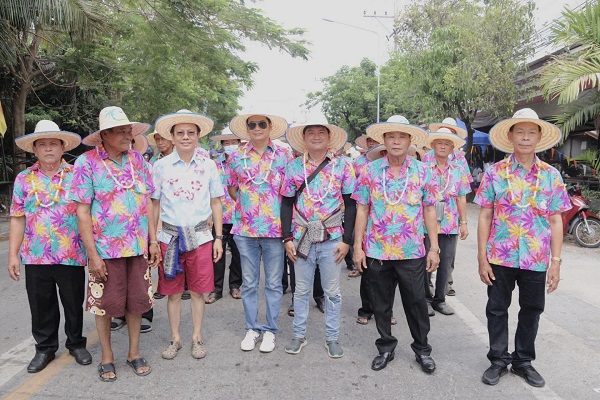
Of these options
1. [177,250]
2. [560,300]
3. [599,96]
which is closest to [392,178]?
[177,250]

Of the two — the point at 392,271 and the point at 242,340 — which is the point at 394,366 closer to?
the point at 392,271

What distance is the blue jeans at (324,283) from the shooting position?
12.3 feet

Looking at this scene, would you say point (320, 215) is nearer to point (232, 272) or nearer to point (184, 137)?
point (184, 137)

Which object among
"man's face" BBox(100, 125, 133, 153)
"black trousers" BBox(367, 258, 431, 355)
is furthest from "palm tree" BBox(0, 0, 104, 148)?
"black trousers" BBox(367, 258, 431, 355)

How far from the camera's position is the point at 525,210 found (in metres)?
3.27

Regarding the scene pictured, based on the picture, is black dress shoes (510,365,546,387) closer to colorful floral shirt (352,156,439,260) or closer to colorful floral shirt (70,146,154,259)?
colorful floral shirt (352,156,439,260)

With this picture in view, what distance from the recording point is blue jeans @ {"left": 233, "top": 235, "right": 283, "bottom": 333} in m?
3.95

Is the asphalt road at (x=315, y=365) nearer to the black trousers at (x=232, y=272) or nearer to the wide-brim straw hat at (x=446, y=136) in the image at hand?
the black trousers at (x=232, y=272)

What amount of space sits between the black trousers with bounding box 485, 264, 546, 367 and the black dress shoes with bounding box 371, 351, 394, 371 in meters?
0.74

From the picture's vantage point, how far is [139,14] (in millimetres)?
12469

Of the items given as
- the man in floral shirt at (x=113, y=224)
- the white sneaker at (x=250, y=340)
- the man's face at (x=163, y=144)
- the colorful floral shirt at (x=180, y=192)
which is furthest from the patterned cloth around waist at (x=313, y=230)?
the man's face at (x=163, y=144)

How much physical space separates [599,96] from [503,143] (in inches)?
252

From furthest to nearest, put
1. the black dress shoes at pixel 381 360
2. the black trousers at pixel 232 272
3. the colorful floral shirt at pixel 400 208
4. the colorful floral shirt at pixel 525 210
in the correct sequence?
the black trousers at pixel 232 272 → the black dress shoes at pixel 381 360 → the colorful floral shirt at pixel 400 208 → the colorful floral shirt at pixel 525 210

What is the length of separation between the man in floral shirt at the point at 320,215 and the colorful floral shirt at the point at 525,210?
109 cm
